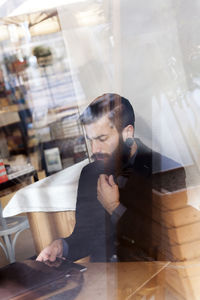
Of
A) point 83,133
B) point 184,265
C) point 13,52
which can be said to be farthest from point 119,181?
point 13,52

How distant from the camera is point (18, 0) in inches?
44.6

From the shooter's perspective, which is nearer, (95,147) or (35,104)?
(95,147)

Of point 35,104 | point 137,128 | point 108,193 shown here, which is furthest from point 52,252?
point 35,104

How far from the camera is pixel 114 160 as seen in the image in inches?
41.3

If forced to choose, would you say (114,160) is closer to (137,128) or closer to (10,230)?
(137,128)

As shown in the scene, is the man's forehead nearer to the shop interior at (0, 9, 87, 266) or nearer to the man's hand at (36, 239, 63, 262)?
the shop interior at (0, 9, 87, 266)

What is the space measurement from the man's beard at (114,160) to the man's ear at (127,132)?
18 mm

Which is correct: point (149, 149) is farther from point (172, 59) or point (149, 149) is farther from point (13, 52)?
point (13, 52)

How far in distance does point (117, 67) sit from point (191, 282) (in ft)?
2.45

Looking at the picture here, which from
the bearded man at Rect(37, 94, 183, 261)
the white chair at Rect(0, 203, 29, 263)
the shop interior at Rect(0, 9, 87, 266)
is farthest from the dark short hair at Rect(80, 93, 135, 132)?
the white chair at Rect(0, 203, 29, 263)

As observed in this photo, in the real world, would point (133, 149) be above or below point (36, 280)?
above

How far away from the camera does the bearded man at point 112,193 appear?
103cm

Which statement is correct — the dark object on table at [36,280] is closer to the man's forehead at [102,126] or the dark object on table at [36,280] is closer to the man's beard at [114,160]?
the man's beard at [114,160]

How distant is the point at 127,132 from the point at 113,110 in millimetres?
87
